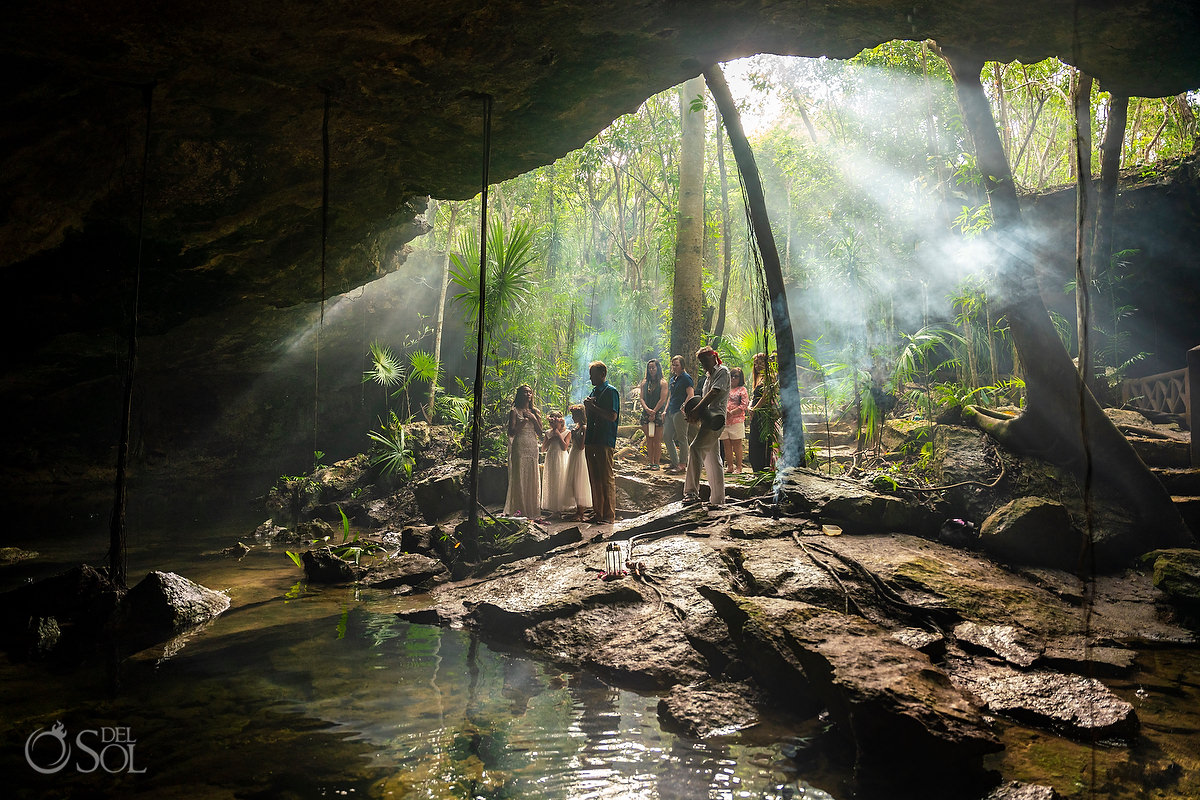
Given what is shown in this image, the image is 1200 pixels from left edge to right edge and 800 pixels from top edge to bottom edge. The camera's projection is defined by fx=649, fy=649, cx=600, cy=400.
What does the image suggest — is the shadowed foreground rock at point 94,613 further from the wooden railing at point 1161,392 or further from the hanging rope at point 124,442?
the wooden railing at point 1161,392

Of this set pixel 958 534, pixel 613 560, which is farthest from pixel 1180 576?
pixel 613 560

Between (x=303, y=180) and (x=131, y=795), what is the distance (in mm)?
6205

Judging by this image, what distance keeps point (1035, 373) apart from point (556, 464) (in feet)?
21.9

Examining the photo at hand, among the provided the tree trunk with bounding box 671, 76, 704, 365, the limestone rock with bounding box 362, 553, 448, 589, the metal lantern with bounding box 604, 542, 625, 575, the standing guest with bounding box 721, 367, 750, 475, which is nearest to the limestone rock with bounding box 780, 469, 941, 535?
the metal lantern with bounding box 604, 542, 625, 575

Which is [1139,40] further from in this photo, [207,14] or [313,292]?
[313,292]

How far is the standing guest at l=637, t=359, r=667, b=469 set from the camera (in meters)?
12.3

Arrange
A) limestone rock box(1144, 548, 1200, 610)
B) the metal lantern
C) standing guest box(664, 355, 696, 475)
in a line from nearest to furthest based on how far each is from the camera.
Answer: limestone rock box(1144, 548, 1200, 610), the metal lantern, standing guest box(664, 355, 696, 475)

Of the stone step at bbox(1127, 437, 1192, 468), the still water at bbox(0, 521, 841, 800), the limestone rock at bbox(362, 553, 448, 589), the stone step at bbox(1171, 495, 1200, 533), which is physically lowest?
the limestone rock at bbox(362, 553, 448, 589)

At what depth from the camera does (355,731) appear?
12.7ft

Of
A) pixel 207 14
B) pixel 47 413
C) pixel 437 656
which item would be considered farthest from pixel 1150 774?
pixel 47 413

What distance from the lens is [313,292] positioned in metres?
10.0

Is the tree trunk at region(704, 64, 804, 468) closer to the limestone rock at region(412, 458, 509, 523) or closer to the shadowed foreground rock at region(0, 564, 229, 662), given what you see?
the limestone rock at region(412, 458, 509, 523)

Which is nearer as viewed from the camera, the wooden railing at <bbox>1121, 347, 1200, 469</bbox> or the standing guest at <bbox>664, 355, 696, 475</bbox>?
the standing guest at <bbox>664, 355, 696, 475</bbox>

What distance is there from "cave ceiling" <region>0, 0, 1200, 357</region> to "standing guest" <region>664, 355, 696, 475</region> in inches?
173
